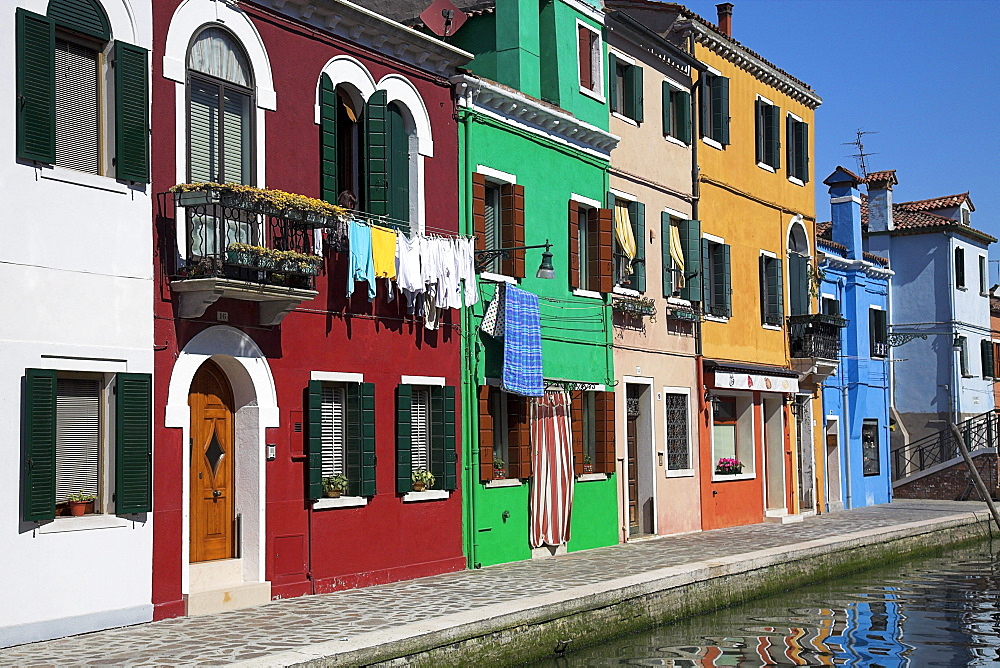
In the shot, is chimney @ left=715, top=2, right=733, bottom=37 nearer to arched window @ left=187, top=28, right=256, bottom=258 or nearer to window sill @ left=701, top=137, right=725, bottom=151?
window sill @ left=701, top=137, right=725, bottom=151

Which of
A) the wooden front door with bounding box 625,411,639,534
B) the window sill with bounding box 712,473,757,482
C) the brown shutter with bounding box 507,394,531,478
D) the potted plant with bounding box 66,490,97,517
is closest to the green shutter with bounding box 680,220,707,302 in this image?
the wooden front door with bounding box 625,411,639,534

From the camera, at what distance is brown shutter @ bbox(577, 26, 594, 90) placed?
20.8 metres

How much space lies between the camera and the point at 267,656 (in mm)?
9734

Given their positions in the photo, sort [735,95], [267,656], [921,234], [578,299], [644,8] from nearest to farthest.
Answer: [267,656] < [578,299] < [644,8] < [735,95] < [921,234]

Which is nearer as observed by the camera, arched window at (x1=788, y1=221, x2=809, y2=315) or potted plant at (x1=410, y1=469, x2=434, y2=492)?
potted plant at (x1=410, y1=469, x2=434, y2=492)

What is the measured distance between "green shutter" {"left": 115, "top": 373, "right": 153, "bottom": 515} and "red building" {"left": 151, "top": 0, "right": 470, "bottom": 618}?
0.91 ft

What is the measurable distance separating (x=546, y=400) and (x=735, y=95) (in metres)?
10.6

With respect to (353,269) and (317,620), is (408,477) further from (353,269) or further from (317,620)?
(317,620)

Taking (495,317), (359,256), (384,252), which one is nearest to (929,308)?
(495,317)

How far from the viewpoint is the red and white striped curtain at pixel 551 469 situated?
18641mm

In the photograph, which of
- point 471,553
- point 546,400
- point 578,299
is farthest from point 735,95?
point 471,553

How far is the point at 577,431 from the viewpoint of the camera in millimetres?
19953

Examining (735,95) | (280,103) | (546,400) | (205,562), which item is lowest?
(205,562)

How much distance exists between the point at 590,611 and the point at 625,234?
9494mm
